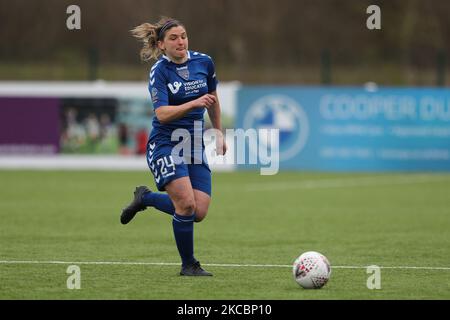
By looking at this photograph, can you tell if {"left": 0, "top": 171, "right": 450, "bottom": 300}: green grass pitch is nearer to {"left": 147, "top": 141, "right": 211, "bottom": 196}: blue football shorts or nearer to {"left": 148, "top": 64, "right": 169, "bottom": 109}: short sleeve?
{"left": 147, "top": 141, "right": 211, "bottom": 196}: blue football shorts

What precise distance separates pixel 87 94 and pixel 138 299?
17.6 meters

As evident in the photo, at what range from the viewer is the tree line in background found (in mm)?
35031

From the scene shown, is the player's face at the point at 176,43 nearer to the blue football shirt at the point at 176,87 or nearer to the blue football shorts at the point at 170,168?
the blue football shirt at the point at 176,87

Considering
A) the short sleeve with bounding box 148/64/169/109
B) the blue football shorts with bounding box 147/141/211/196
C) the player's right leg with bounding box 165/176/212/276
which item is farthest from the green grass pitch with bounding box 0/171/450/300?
the short sleeve with bounding box 148/64/169/109

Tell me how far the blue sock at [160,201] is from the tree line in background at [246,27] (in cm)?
2165

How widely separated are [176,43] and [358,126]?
15.5 m

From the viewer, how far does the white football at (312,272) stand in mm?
8055

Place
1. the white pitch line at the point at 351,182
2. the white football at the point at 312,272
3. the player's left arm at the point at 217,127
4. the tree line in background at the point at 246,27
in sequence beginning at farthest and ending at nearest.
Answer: the tree line in background at the point at 246,27 → the white pitch line at the point at 351,182 → the player's left arm at the point at 217,127 → the white football at the point at 312,272

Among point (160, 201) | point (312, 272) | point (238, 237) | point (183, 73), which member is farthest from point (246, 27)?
point (312, 272)

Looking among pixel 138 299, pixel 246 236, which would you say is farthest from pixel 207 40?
pixel 138 299

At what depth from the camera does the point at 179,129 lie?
8.94 m

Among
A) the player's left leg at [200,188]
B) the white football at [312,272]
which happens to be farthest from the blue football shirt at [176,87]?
the white football at [312,272]

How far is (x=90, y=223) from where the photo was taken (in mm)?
13812

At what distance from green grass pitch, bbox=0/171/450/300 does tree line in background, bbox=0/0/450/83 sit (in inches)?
473
